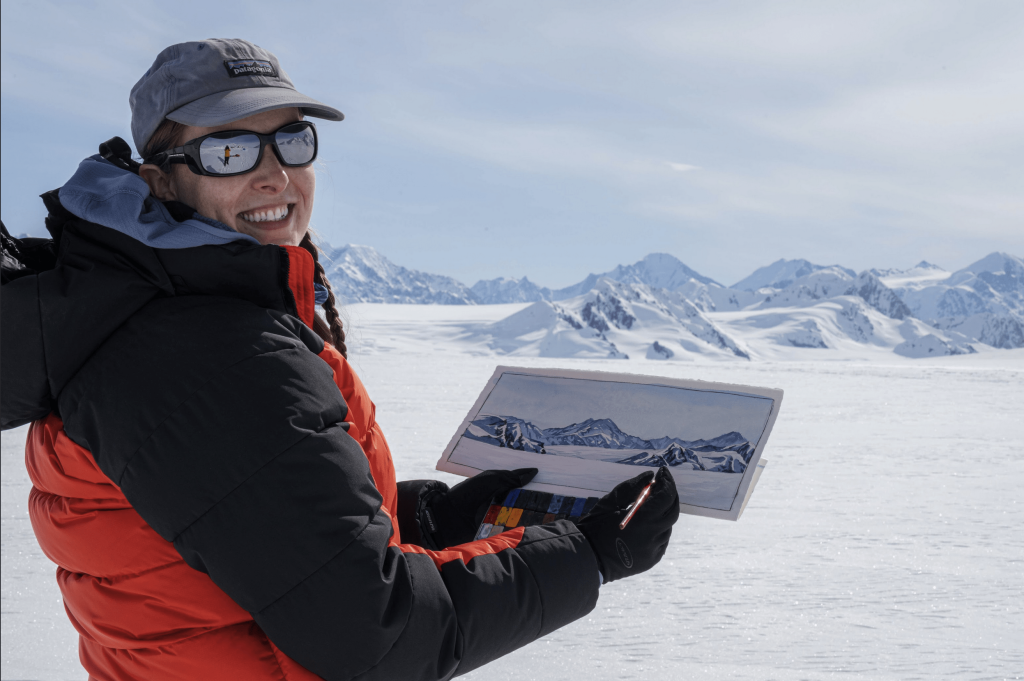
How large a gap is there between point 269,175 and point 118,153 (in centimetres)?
19

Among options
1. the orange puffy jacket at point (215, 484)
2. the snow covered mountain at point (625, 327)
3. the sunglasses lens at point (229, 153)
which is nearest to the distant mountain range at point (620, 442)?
the orange puffy jacket at point (215, 484)

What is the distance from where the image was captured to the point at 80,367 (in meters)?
0.75

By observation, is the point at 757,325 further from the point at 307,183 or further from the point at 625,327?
the point at 307,183

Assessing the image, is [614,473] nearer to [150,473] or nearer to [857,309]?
[150,473]

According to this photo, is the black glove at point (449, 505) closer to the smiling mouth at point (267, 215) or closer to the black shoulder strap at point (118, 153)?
the smiling mouth at point (267, 215)

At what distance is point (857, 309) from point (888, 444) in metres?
193

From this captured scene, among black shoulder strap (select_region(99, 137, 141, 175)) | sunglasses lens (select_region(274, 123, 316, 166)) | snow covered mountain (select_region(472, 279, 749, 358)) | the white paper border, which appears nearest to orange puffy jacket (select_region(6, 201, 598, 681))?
black shoulder strap (select_region(99, 137, 141, 175))

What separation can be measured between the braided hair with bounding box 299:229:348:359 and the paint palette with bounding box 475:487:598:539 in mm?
372

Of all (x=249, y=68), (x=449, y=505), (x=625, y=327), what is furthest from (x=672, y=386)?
(x=625, y=327)

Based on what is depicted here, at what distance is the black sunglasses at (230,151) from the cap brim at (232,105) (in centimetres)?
Answer: 3

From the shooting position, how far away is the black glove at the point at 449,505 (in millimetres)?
1239

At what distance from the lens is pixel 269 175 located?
0.95 meters

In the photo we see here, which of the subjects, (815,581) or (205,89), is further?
(815,581)

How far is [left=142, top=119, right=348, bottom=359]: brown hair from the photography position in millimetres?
934
